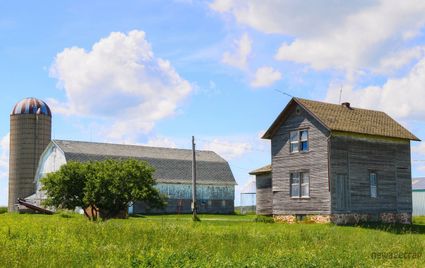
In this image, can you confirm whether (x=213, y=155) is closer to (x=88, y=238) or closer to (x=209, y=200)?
(x=209, y=200)

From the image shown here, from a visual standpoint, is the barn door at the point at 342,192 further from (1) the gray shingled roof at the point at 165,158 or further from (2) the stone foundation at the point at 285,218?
(1) the gray shingled roof at the point at 165,158

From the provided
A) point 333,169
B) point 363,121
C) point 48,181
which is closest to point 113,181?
point 48,181

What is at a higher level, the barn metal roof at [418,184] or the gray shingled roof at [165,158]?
the gray shingled roof at [165,158]

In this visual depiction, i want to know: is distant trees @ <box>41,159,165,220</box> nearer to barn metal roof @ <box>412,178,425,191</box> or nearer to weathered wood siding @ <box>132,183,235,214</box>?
weathered wood siding @ <box>132,183,235,214</box>

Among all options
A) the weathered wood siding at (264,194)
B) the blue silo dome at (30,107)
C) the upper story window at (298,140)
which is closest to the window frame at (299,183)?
the upper story window at (298,140)

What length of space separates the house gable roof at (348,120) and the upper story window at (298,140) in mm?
1501

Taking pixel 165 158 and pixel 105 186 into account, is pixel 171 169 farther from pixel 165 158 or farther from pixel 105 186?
pixel 105 186

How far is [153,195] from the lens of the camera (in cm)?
3862

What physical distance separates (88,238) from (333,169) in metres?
22.4

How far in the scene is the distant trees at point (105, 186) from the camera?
38094 millimetres

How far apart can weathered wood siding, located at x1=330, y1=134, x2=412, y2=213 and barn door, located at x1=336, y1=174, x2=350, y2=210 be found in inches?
2.6

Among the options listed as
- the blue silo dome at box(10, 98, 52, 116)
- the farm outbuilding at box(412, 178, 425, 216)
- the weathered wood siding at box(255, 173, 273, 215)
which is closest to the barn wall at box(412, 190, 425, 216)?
the farm outbuilding at box(412, 178, 425, 216)

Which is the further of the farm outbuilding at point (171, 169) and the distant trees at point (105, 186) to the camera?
the farm outbuilding at point (171, 169)

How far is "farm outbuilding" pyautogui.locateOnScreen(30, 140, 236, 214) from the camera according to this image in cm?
6769
